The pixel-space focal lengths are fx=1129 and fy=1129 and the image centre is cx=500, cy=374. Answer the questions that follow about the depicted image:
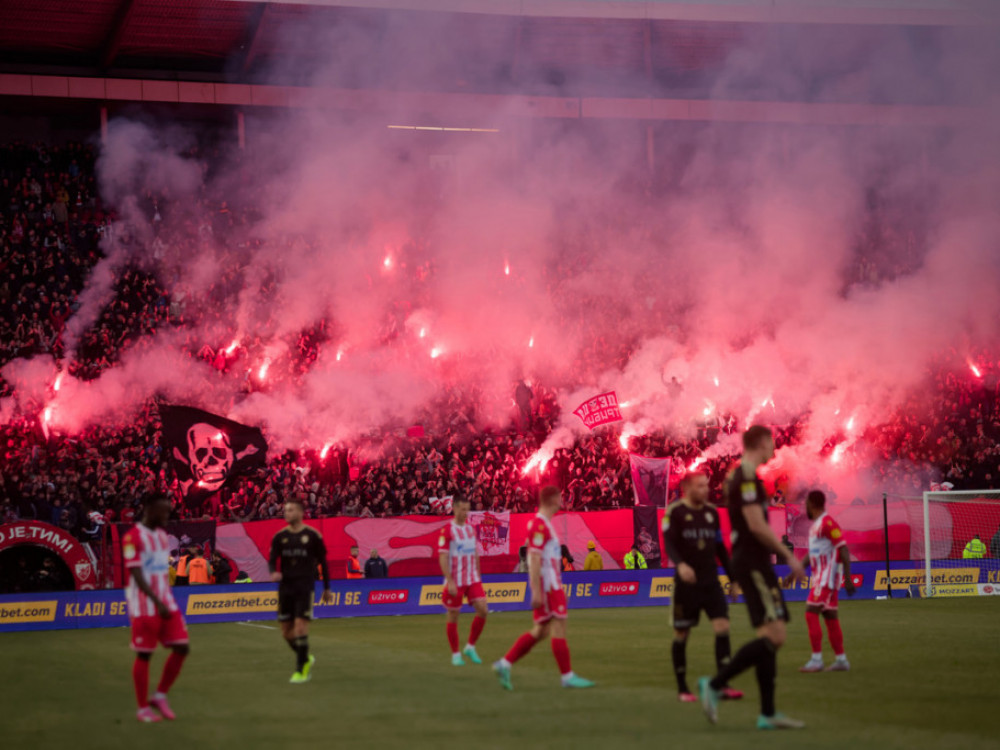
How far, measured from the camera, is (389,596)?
23219 mm

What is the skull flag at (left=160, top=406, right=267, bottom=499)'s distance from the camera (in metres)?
Answer: 25.1

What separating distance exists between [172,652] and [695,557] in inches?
183

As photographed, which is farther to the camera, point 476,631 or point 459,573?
point 459,573

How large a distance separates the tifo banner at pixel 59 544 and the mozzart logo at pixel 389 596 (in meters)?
5.43

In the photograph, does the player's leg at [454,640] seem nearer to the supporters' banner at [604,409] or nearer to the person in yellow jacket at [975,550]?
the supporters' banner at [604,409]

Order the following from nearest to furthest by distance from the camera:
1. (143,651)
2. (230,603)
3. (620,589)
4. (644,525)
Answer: (143,651), (230,603), (620,589), (644,525)

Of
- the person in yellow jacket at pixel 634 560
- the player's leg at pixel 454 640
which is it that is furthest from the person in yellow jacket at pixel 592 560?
the player's leg at pixel 454 640

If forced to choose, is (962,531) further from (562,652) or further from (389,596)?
(562,652)

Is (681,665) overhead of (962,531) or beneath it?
beneath

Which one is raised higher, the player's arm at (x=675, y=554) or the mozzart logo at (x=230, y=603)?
the player's arm at (x=675, y=554)

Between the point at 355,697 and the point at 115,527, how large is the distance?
13.4 m

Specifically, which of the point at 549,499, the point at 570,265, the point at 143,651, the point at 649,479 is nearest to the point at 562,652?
the point at 549,499

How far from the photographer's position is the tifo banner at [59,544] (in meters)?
21.1

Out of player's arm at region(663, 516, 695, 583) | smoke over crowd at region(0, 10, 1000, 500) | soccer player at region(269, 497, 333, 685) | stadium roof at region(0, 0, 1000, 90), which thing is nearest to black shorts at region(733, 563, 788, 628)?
player's arm at region(663, 516, 695, 583)
